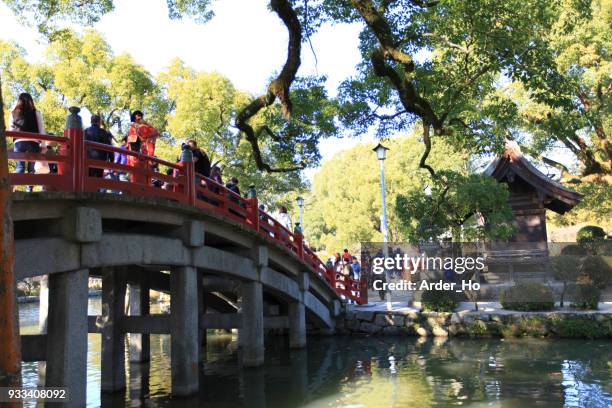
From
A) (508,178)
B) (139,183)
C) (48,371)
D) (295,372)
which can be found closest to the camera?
(48,371)

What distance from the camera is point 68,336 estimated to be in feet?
23.1

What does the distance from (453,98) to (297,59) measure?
4084 mm

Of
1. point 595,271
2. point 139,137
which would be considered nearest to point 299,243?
point 139,137

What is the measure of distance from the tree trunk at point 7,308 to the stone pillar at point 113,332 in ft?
22.6

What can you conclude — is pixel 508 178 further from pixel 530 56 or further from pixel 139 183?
pixel 139 183

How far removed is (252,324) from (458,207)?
771 cm

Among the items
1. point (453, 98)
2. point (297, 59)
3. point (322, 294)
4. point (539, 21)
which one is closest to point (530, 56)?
point (539, 21)

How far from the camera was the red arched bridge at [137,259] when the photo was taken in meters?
7.02

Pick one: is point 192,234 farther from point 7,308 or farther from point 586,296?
point 586,296

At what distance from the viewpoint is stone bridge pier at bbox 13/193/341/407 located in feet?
23.0

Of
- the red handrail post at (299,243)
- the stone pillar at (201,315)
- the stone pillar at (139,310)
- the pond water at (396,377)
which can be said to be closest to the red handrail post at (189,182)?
the pond water at (396,377)

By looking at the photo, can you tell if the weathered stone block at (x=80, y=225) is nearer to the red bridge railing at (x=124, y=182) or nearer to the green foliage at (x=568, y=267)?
the red bridge railing at (x=124, y=182)

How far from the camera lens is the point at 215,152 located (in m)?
25.9

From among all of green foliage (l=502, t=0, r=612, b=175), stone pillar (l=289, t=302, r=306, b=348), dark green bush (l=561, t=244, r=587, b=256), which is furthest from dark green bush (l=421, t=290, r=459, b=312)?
green foliage (l=502, t=0, r=612, b=175)
